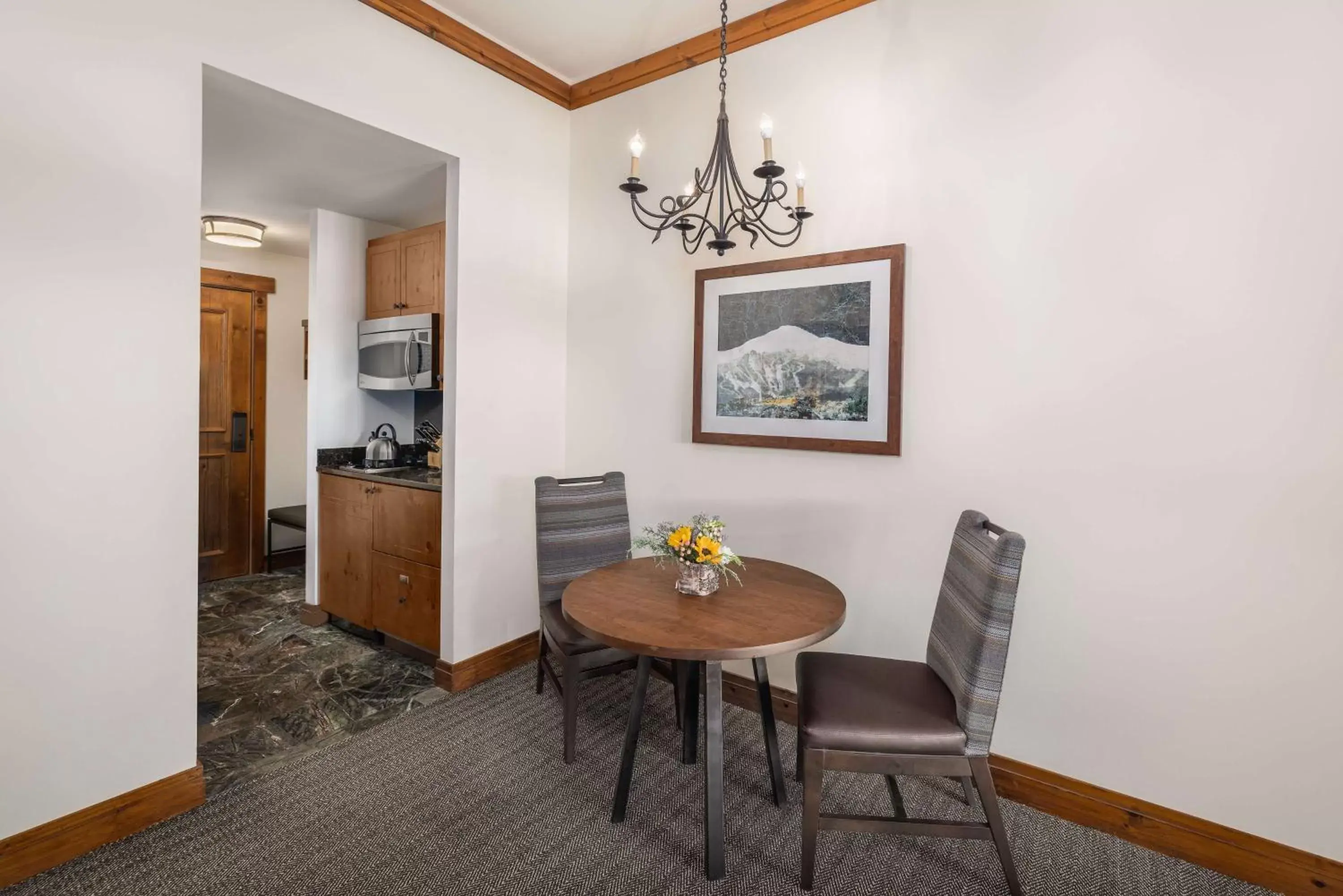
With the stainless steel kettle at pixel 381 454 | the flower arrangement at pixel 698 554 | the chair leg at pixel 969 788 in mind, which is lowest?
the chair leg at pixel 969 788

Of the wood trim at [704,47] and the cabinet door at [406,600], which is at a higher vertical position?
the wood trim at [704,47]

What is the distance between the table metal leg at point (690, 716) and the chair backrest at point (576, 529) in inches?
22.8

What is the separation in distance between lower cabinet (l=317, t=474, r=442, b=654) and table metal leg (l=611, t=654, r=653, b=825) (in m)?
1.45

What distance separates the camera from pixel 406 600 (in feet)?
10.7

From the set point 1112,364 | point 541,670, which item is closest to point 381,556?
point 541,670

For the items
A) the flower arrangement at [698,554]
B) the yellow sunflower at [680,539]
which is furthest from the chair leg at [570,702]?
the yellow sunflower at [680,539]

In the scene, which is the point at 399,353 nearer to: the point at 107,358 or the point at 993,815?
the point at 107,358

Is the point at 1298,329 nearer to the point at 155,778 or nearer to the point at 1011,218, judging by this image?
the point at 1011,218

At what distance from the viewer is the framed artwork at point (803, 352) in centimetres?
241

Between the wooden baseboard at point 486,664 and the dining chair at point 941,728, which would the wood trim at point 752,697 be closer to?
the dining chair at point 941,728

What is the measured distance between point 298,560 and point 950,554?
16.6 ft

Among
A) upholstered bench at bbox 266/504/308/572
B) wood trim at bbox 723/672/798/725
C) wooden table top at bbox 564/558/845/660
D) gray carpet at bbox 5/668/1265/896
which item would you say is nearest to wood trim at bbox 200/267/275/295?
upholstered bench at bbox 266/504/308/572

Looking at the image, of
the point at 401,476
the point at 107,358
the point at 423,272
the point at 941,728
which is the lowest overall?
the point at 941,728

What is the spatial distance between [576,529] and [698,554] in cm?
89
